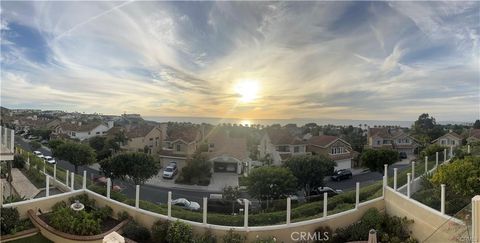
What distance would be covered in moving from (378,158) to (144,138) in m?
18.5

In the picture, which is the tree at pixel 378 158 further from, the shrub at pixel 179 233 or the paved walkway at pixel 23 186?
the paved walkway at pixel 23 186

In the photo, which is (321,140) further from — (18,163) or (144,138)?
(18,163)

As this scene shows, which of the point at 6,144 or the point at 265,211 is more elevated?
the point at 6,144

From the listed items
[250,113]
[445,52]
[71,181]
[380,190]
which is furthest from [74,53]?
[445,52]

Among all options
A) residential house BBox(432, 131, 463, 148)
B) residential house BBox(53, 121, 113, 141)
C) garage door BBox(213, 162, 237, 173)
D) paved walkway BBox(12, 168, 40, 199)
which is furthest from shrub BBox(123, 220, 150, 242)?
residential house BBox(53, 121, 113, 141)

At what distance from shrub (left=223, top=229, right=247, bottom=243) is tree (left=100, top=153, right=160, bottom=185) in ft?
37.9

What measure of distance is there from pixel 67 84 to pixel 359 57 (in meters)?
15.1

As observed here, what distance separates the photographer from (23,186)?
10812 mm

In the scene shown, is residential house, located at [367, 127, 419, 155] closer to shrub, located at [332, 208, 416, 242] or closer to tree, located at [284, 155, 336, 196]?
tree, located at [284, 155, 336, 196]

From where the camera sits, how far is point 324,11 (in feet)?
41.9

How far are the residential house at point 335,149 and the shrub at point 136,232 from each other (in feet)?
57.6

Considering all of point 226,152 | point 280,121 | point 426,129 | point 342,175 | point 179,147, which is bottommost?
point 342,175

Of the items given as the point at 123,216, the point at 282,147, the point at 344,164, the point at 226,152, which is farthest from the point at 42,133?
the point at 123,216

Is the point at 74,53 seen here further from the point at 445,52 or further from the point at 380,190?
the point at 445,52
